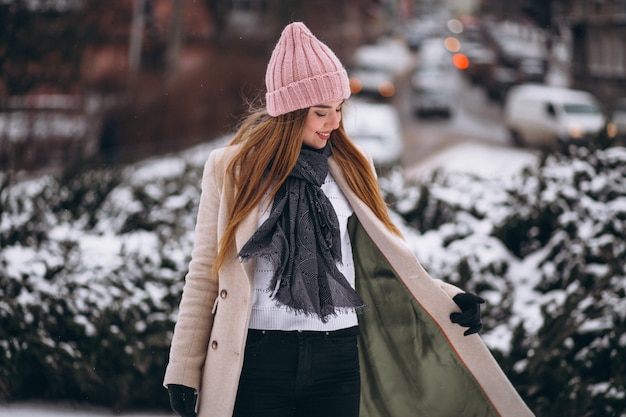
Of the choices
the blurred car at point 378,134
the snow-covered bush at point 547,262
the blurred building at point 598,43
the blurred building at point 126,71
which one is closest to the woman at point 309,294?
the blurred building at point 126,71

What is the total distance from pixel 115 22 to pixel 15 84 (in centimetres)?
684

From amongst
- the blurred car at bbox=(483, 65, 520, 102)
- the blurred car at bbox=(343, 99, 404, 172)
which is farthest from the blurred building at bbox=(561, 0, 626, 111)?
the blurred car at bbox=(343, 99, 404, 172)

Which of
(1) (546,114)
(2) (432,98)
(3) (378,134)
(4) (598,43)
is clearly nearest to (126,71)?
(3) (378,134)

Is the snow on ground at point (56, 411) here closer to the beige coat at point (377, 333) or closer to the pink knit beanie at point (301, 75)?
the beige coat at point (377, 333)

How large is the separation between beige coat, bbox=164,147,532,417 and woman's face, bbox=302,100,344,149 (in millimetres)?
127

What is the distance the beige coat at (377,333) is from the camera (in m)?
2.30

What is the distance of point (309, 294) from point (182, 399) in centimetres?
53

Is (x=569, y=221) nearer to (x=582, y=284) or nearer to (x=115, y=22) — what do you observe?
(x=582, y=284)

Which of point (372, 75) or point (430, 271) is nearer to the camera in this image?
point (430, 271)

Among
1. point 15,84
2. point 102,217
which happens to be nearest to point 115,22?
point 15,84

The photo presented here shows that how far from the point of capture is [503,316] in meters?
4.67

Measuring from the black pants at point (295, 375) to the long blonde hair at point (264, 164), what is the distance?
0.29 meters

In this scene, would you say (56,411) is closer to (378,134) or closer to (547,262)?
(547,262)

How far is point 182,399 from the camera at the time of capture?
7.77 feet
